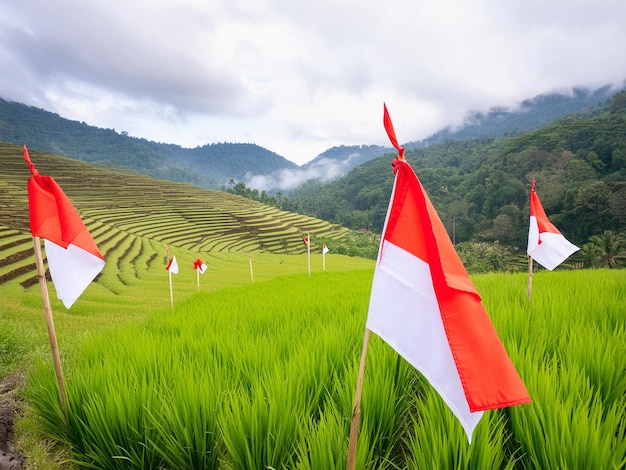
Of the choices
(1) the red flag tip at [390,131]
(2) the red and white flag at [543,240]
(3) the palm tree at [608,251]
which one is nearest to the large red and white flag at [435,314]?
(1) the red flag tip at [390,131]

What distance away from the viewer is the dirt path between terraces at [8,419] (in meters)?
2.01

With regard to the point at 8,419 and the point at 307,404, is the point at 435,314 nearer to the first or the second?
the point at 307,404

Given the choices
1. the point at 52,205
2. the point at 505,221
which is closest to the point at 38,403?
the point at 52,205

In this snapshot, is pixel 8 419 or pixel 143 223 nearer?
pixel 8 419

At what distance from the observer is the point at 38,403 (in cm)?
240

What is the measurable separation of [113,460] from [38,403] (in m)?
0.94

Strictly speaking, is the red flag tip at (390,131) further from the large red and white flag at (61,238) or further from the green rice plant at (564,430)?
the large red and white flag at (61,238)

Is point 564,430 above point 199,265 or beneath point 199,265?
above

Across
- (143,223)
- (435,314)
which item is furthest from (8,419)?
(143,223)

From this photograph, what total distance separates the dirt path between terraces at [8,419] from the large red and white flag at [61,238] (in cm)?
90

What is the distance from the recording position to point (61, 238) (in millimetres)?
2295

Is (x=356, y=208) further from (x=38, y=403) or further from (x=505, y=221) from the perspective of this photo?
(x=38, y=403)

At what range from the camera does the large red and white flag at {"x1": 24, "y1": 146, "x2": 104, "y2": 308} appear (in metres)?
2.25

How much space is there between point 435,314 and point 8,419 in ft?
10.1
